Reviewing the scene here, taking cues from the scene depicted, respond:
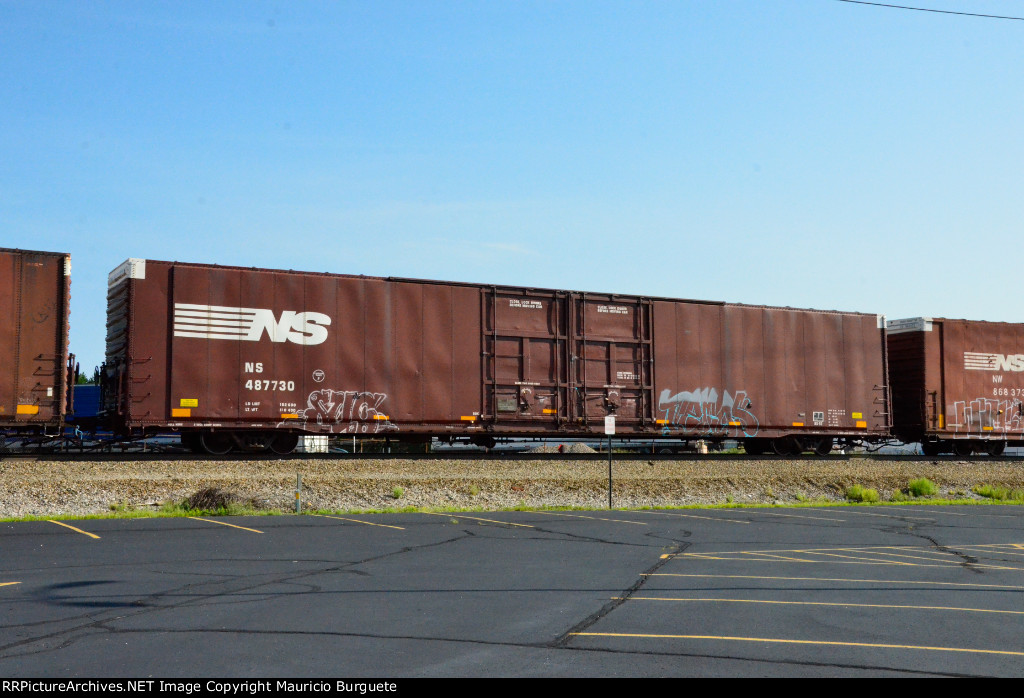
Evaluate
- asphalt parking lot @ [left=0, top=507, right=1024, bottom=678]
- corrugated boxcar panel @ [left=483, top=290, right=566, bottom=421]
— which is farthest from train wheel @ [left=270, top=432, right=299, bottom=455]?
asphalt parking lot @ [left=0, top=507, right=1024, bottom=678]

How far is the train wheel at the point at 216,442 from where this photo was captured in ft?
68.6

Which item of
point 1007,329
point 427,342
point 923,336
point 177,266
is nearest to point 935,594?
point 427,342

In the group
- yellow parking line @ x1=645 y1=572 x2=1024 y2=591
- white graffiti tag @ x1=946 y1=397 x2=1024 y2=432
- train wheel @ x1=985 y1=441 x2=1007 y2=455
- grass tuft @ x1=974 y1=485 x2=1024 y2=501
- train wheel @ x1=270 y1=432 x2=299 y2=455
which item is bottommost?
grass tuft @ x1=974 y1=485 x2=1024 y2=501

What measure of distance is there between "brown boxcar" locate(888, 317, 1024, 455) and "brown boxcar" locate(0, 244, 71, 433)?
25311mm

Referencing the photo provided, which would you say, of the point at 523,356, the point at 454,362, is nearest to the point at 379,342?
the point at 454,362

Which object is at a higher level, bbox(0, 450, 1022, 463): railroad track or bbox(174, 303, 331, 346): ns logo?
bbox(174, 303, 331, 346): ns logo

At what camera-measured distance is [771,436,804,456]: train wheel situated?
1067 inches

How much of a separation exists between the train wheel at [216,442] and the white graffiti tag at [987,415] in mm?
22949

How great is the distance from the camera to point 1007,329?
31.2 m

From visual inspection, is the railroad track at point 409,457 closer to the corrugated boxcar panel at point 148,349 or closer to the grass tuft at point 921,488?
the corrugated boxcar panel at point 148,349

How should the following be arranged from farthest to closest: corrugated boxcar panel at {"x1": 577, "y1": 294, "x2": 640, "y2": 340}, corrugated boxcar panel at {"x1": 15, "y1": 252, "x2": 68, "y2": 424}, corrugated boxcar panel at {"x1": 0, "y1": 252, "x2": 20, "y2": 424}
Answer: corrugated boxcar panel at {"x1": 577, "y1": 294, "x2": 640, "y2": 340} < corrugated boxcar panel at {"x1": 15, "y1": 252, "x2": 68, "y2": 424} < corrugated boxcar panel at {"x1": 0, "y1": 252, "x2": 20, "y2": 424}

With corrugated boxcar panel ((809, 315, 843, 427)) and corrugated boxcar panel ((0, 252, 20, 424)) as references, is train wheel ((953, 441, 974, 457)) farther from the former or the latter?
corrugated boxcar panel ((0, 252, 20, 424))

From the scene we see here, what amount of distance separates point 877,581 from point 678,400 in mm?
14352

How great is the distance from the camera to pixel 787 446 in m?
27.3
